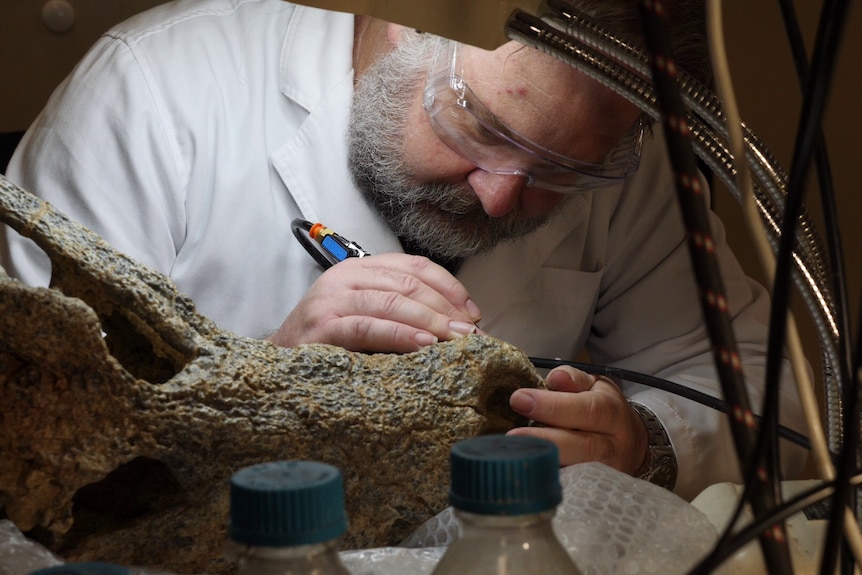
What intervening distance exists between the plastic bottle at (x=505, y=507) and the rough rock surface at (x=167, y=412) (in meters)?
0.20

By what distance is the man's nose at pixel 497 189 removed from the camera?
3.57ft

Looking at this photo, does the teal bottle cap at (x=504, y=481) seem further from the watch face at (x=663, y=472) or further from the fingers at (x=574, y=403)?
the watch face at (x=663, y=472)

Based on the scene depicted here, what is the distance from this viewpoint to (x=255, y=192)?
49.9 inches

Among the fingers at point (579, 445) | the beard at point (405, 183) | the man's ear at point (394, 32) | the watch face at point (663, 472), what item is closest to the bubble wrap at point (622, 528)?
the fingers at point (579, 445)

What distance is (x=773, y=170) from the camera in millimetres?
545

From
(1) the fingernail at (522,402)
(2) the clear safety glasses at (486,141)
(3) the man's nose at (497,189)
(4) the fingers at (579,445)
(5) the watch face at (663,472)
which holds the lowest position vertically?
(5) the watch face at (663,472)

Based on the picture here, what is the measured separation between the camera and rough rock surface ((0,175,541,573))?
0.53 metres

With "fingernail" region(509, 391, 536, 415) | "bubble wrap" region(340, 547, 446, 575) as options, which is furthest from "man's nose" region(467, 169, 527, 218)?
"bubble wrap" region(340, 547, 446, 575)

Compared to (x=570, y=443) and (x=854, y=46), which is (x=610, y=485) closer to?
A: (x=570, y=443)

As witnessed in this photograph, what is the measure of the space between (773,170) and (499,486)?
0.30 meters

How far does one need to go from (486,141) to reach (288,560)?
770 millimetres

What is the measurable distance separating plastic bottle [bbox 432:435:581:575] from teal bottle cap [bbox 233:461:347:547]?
0.06 metres

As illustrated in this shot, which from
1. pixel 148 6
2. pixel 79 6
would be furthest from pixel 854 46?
pixel 79 6

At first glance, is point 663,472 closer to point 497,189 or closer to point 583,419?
point 583,419
